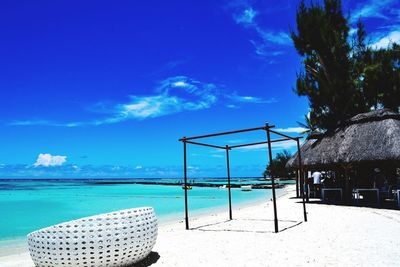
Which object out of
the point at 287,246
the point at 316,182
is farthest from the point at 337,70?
Result: the point at 287,246

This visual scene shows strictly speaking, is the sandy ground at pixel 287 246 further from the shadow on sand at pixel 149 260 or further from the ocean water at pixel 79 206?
the ocean water at pixel 79 206

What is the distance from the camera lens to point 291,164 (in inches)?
666

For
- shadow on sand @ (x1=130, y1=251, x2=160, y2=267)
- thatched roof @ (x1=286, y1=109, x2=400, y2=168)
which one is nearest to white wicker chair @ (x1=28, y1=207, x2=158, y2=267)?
shadow on sand @ (x1=130, y1=251, x2=160, y2=267)

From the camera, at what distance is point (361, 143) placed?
13109mm

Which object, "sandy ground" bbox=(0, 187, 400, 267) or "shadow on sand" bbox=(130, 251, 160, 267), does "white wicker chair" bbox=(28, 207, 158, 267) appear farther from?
"sandy ground" bbox=(0, 187, 400, 267)

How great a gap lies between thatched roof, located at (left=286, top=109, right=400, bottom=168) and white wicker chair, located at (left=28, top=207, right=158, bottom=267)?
33.7ft

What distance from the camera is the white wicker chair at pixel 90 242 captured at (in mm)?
4047

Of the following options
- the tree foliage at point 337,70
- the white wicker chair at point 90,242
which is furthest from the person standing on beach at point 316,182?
the white wicker chair at point 90,242

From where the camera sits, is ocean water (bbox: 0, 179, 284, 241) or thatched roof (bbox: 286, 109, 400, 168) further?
ocean water (bbox: 0, 179, 284, 241)

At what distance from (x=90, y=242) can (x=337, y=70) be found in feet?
61.6

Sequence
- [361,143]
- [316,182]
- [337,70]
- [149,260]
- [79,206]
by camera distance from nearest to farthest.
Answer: [149,260], [361,143], [316,182], [337,70], [79,206]

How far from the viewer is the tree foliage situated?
766 inches

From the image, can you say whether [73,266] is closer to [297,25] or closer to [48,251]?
[48,251]

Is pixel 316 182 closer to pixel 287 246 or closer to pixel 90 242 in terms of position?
pixel 287 246
